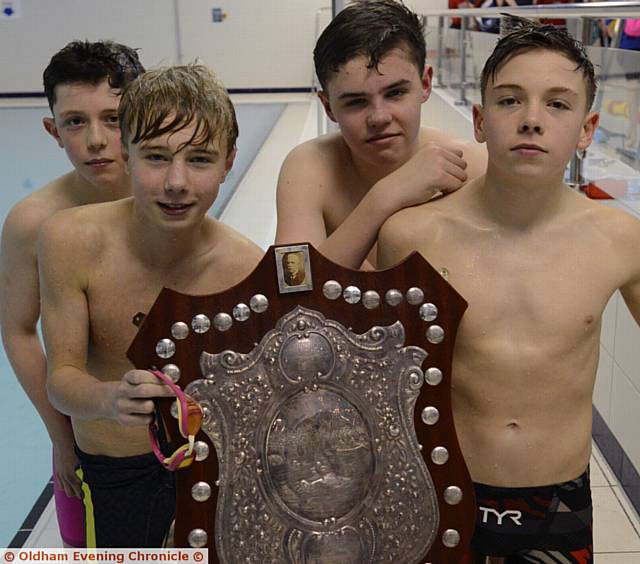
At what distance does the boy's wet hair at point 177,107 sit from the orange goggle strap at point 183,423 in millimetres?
365

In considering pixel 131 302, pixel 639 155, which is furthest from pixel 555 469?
pixel 639 155

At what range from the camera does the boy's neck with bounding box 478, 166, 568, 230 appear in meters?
1.31

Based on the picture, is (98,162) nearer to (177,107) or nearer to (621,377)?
(177,107)

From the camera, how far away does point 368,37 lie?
1.49 metres

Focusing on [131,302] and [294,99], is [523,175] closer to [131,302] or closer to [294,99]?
[131,302]

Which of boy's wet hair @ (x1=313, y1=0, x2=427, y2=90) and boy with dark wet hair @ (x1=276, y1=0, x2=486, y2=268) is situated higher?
boy's wet hair @ (x1=313, y1=0, x2=427, y2=90)

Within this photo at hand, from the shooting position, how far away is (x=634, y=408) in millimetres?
2531

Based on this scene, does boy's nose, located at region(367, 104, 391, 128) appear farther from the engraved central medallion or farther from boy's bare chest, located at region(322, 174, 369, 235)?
the engraved central medallion

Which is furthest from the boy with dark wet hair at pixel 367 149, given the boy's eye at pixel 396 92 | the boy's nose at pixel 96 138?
the boy's nose at pixel 96 138

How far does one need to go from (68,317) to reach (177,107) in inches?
14.4

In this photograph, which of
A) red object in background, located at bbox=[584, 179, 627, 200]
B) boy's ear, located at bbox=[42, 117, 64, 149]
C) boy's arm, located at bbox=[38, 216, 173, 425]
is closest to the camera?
boy's arm, located at bbox=[38, 216, 173, 425]

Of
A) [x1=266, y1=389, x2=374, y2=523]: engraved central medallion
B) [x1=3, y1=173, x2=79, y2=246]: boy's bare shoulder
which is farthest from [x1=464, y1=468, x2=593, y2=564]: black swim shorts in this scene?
[x1=3, y1=173, x2=79, y2=246]: boy's bare shoulder

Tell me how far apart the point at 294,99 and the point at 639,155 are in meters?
9.02

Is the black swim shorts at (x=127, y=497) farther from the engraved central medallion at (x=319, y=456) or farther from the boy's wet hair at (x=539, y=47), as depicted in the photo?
the boy's wet hair at (x=539, y=47)
